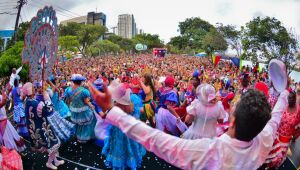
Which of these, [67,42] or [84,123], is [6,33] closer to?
[67,42]

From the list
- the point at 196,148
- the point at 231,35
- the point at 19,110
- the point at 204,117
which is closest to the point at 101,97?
the point at 196,148

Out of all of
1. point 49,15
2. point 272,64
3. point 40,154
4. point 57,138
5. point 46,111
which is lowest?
point 40,154

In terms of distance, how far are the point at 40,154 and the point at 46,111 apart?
5.30ft

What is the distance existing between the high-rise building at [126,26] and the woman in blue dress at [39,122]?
572 ft

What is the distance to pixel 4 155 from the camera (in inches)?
155

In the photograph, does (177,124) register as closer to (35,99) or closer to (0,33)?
(35,99)

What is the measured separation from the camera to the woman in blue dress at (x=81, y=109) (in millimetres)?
6555

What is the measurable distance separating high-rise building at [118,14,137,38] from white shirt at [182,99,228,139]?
6901 inches

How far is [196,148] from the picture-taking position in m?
1.76

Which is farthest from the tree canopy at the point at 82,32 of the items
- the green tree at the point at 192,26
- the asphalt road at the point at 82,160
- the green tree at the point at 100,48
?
the asphalt road at the point at 82,160

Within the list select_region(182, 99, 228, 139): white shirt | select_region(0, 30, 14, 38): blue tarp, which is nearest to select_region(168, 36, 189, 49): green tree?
select_region(0, 30, 14, 38): blue tarp

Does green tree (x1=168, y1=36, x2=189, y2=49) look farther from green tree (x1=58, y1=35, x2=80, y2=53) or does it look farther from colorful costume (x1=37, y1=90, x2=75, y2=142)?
colorful costume (x1=37, y1=90, x2=75, y2=142)

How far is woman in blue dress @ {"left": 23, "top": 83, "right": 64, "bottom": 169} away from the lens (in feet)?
17.2

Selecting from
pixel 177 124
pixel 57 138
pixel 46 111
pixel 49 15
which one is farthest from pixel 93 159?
pixel 49 15
